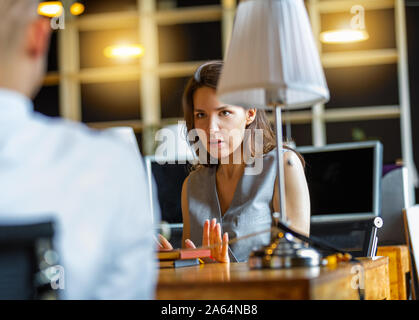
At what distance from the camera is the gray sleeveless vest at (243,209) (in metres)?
2.07

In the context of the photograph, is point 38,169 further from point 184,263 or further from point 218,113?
point 218,113

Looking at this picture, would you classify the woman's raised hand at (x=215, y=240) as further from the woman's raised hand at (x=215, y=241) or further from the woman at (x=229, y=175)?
the woman at (x=229, y=175)

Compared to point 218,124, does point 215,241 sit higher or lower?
lower

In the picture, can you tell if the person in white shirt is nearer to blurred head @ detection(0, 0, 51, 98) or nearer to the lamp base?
blurred head @ detection(0, 0, 51, 98)

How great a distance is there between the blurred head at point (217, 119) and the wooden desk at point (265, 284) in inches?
34.2

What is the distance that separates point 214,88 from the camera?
7.23 feet

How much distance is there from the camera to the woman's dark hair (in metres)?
2.18

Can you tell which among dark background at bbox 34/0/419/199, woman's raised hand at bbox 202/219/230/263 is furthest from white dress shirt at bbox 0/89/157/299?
dark background at bbox 34/0/419/199

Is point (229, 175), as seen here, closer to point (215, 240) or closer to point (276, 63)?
point (215, 240)

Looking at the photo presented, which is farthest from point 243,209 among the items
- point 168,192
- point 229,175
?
point 168,192

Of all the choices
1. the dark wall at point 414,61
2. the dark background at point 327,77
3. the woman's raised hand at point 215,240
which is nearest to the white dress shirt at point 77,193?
the woman's raised hand at point 215,240

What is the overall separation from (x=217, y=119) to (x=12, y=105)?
4.56 ft

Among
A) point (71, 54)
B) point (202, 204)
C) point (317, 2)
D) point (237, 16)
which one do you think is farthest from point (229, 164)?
point (71, 54)

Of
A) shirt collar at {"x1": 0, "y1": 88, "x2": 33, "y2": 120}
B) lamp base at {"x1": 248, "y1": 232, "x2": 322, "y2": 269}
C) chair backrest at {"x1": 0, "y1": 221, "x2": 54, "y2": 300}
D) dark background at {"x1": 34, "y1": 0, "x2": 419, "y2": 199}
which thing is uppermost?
dark background at {"x1": 34, "y1": 0, "x2": 419, "y2": 199}
